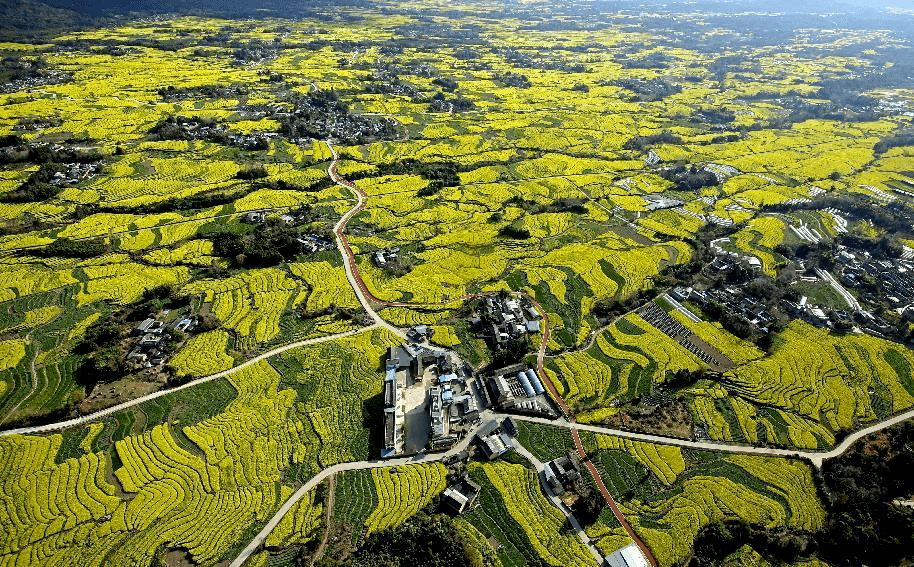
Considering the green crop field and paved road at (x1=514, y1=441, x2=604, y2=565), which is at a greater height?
the green crop field

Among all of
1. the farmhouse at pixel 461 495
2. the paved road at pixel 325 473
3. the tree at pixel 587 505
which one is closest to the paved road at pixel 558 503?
the tree at pixel 587 505

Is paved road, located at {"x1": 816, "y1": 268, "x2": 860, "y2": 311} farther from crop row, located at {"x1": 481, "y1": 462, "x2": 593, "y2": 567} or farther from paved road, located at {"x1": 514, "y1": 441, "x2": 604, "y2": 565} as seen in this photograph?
crop row, located at {"x1": 481, "y1": 462, "x2": 593, "y2": 567}

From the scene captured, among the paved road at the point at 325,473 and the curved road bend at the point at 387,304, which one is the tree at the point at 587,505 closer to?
the curved road bend at the point at 387,304

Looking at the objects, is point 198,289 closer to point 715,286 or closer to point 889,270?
point 715,286

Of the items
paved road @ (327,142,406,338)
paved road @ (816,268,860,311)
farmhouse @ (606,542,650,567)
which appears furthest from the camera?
paved road @ (816,268,860,311)

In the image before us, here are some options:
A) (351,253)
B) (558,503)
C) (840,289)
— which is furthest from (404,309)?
(840,289)

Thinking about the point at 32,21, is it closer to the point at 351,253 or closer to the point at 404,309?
the point at 351,253

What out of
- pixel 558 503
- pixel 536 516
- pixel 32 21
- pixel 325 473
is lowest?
pixel 536 516

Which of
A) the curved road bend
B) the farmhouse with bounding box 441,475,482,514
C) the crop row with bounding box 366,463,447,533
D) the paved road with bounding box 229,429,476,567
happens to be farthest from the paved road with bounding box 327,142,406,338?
the farmhouse with bounding box 441,475,482,514
